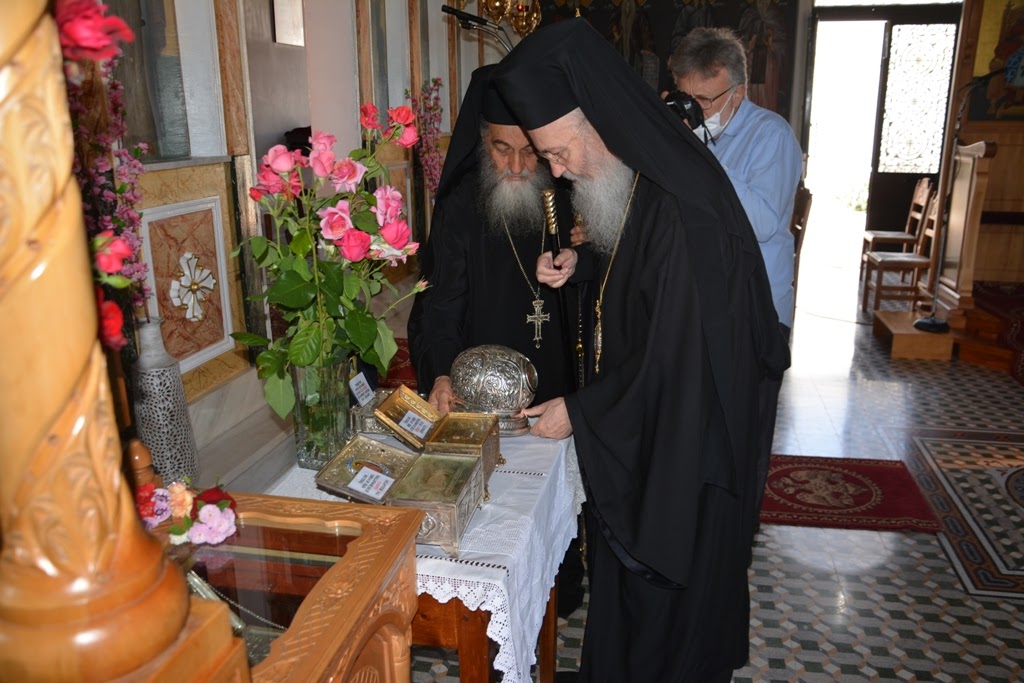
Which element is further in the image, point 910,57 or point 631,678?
point 910,57

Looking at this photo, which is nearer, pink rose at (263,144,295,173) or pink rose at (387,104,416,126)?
pink rose at (263,144,295,173)

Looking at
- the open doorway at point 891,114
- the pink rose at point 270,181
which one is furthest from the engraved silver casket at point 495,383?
the open doorway at point 891,114

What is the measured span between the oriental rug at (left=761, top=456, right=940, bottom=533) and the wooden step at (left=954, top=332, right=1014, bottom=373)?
2.49 meters

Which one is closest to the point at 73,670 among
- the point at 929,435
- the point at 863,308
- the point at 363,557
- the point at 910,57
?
the point at 363,557

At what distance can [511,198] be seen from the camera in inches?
111

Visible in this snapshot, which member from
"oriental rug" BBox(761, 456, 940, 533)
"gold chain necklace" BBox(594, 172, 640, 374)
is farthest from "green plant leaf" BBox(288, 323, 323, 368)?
"oriental rug" BBox(761, 456, 940, 533)

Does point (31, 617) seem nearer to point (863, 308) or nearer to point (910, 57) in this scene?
point (863, 308)

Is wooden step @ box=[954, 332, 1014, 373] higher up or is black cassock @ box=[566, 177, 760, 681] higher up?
black cassock @ box=[566, 177, 760, 681]

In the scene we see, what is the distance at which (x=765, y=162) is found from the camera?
347 centimetres

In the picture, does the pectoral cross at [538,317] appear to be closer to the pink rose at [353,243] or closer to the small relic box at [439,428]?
the small relic box at [439,428]

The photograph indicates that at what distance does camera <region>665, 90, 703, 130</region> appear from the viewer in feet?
11.3

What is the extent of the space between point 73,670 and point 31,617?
0.06 metres

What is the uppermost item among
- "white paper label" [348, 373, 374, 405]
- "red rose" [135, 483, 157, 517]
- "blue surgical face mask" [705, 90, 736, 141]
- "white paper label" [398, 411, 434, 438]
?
"blue surgical face mask" [705, 90, 736, 141]

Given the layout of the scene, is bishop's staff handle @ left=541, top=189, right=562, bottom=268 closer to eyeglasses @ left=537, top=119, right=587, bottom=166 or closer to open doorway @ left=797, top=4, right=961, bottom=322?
eyeglasses @ left=537, top=119, right=587, bottom=166
